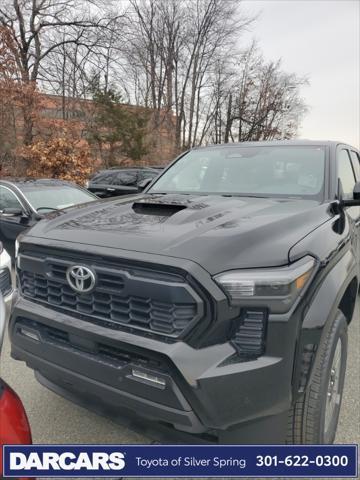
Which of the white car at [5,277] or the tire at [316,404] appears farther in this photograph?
the white car at [5,277]

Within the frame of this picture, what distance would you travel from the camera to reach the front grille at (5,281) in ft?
11.8

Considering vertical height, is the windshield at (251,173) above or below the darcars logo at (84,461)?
above

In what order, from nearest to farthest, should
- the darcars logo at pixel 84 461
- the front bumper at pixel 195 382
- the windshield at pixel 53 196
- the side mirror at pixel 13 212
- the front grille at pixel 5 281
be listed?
1. the front bumper at pixel 195 382
2. the darcars logo at pixel 84 461
3. the front grille at pixel 5 281
4. the side mirror at pixel 13 212
5. the windshield at pixel 53 196

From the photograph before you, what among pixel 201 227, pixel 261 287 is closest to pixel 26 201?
pixel 201 227

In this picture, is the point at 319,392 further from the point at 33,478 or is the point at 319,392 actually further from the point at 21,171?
the point at 21,171

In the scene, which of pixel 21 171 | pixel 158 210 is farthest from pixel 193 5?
pixel 158 210

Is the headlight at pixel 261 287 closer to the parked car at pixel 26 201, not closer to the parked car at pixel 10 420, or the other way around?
the parked car at pixel 10 420

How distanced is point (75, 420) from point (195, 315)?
4.94 feet

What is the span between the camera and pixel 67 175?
1186 centimetres

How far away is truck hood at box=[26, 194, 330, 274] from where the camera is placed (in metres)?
1.74

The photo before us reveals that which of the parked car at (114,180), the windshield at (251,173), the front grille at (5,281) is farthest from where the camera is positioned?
the parked car at (114,180)

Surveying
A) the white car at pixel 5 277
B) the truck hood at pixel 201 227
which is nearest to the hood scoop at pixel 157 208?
the truck hood at pixel 201 227

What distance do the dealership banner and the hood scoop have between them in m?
1.27

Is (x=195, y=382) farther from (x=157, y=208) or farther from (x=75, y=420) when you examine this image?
(x=75, y=420)
